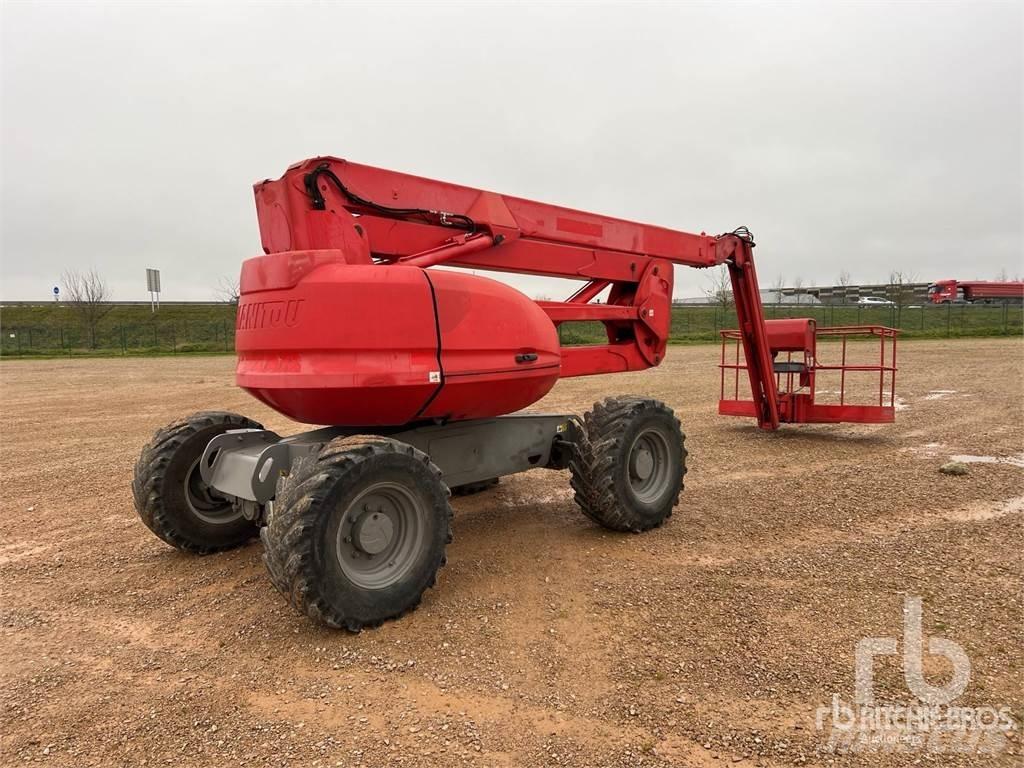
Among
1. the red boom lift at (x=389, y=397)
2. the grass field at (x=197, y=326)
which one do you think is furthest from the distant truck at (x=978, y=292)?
the red boom lift at (x=389, y=397)

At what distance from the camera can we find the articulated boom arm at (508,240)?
436 cm

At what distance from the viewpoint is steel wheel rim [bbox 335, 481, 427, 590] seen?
A: 152 inches

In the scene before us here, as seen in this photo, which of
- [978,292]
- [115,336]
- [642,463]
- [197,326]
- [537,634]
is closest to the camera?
[537,634]

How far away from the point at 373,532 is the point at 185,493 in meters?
1.89

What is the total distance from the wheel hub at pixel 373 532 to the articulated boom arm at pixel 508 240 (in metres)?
1.63

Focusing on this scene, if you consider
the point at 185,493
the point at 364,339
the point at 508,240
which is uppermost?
the point at 508,240

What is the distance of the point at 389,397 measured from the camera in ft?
13.6

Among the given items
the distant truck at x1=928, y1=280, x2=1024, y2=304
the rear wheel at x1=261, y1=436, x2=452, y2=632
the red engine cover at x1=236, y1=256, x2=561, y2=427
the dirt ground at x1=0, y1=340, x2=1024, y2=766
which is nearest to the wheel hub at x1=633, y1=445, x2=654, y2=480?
the dirt ground at x1=0, y1=340, x2=1024, y2=766

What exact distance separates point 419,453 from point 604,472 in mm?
1833

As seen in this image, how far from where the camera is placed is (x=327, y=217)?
4.34 metres

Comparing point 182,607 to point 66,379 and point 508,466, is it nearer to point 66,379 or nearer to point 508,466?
point 508,466

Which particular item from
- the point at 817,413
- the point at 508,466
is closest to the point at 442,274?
the point at 508,466

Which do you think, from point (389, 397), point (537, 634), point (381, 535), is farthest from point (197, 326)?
point (537, 634)

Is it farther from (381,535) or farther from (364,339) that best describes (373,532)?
(364,339)
